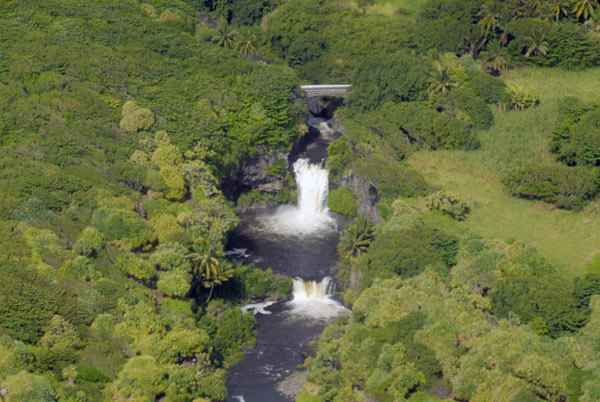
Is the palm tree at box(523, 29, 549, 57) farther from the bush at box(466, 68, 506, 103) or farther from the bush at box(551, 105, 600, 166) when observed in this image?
the bush at box(551, 105, 600, 166)

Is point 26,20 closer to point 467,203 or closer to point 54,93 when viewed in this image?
point 54,93

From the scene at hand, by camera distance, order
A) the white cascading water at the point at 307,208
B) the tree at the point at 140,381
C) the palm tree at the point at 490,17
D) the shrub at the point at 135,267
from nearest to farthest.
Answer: the tree at the point at 140,381 → the shrub at the point at 135,267 → the white cascading water at the point at 307,208 → the palm tree at the point at 490,17

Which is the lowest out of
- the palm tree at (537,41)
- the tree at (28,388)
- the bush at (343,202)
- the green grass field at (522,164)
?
the bush at (343,202)

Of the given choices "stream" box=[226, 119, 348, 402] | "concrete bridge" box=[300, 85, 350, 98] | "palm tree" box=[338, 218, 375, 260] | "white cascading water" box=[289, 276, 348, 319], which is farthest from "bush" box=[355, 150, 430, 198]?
"concrete bridge" box=[300, 85, 350, 98]

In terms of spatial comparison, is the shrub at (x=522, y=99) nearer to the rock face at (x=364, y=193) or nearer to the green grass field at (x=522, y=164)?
the green grass field at (x=522, y=164)

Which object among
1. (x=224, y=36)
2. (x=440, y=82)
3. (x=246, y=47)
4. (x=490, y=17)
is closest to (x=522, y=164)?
(x=440, y=82)

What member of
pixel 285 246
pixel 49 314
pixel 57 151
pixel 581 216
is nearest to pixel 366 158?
pixel 285 246

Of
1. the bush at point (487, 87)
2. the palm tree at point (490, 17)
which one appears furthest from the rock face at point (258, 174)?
the palm tree at point (490, 17)
